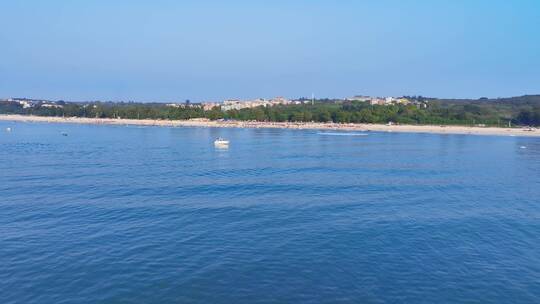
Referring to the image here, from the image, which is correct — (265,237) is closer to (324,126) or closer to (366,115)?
(324,126)

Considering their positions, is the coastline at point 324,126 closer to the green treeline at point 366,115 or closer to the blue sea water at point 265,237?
the green treeline at point 366,115

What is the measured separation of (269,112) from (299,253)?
133058 mm

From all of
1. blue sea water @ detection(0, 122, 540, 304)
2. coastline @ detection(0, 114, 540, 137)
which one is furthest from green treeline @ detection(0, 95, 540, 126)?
blue sea water @ detection(0, 122, 540, 304)

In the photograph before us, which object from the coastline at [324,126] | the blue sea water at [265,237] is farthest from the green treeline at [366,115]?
the blue sea water at [265,237]

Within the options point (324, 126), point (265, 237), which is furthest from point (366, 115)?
point (265, 237)

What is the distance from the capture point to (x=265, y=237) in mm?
19750

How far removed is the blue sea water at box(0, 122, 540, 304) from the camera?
1445cm

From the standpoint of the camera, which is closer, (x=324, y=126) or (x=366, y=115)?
(x=324, y=126)

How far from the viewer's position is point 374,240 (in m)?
19.6

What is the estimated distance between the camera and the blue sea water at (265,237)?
47.4ft

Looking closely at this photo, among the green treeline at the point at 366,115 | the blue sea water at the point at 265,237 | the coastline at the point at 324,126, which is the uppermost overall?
the green treeline at the point at 366,115

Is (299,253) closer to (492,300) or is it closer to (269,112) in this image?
(492,300)

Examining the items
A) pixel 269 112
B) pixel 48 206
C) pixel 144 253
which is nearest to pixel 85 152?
pixel 48 206

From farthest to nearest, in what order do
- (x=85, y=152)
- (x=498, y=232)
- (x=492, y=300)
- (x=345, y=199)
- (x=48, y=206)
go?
(x=85, y=152)
(x=345, y=199)
(x=48, y=206)
(x=498, y=232)
(x=492, y=300)
